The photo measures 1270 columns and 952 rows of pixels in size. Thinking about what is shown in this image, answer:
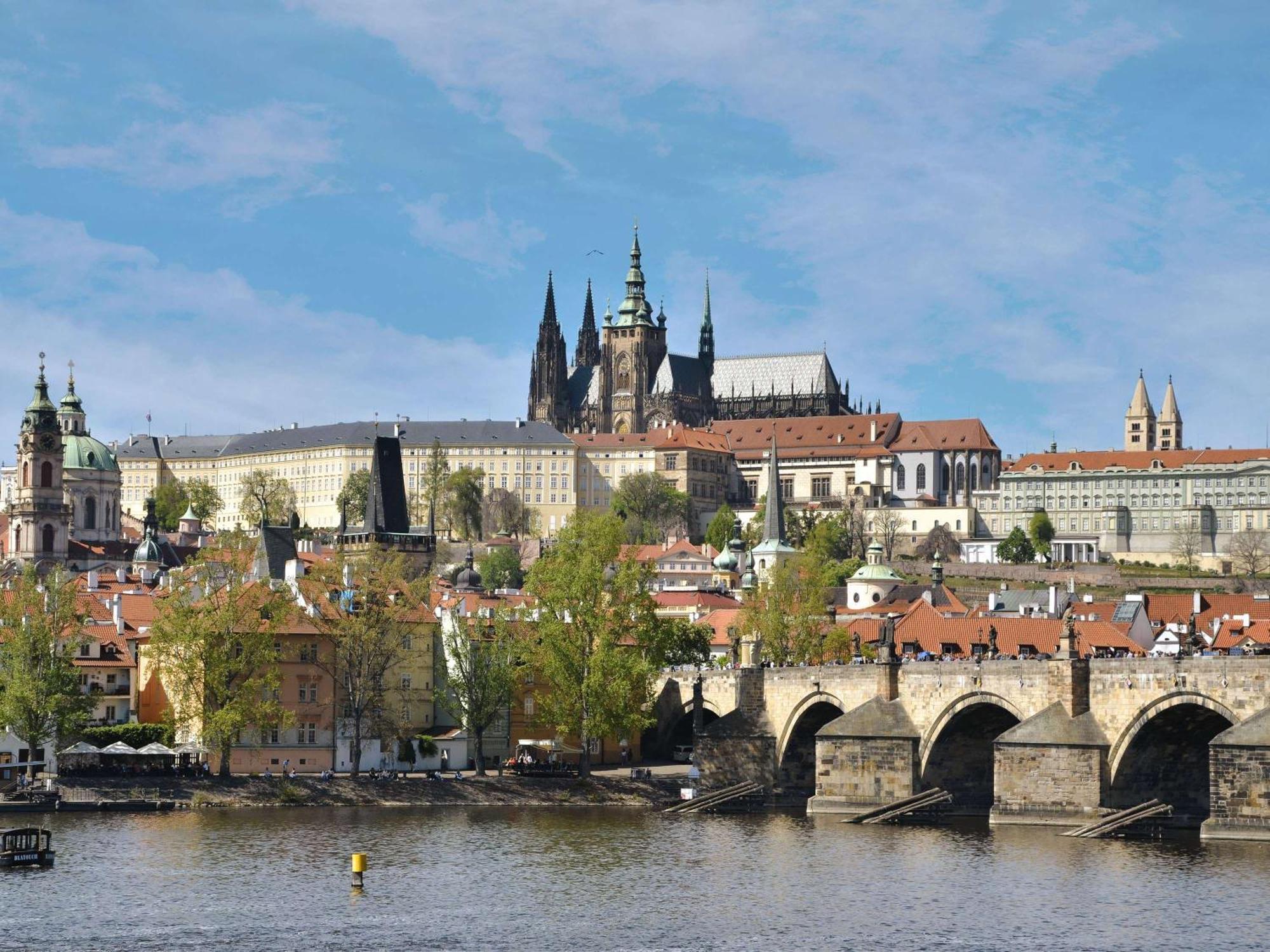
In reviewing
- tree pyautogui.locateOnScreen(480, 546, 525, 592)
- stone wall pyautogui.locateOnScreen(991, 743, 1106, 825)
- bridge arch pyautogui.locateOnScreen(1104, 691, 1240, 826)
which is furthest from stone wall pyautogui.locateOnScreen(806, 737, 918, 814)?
tree pyautogui.locateOnScreen(480, 546, 525, 592)

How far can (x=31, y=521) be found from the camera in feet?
506

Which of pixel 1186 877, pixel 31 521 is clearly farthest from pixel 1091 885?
pixel 31 521

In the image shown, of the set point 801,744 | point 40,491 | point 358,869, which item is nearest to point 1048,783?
point 801,744

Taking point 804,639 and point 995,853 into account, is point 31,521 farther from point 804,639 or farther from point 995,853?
point 995,853

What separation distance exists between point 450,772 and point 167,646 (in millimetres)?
12706

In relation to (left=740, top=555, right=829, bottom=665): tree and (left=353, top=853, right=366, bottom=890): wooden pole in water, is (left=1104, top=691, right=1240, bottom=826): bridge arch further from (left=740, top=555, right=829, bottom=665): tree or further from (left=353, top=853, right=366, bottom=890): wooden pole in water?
(left=740, top=555, right=829, bottom=665): tree

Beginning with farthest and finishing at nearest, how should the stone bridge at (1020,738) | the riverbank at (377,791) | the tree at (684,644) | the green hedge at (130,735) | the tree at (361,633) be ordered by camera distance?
the tree at (684,644) → the tree at (361,633) → the green hedge at (130,735) → the riverbank at (377,791) → the stone bridge at (1020,738)

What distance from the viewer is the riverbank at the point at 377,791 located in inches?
3063

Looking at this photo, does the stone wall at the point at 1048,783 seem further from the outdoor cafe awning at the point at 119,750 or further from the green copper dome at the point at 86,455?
the green copper dome at the point at 86,455

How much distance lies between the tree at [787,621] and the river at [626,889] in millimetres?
23782

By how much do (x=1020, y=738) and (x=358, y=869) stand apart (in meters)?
19.7

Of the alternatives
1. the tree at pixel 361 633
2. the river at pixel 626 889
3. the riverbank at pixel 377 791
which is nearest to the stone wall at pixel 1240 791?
the river at pixel 626 889

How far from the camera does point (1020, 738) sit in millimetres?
66812

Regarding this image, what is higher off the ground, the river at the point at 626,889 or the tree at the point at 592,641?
the tree at the point at 592,641
